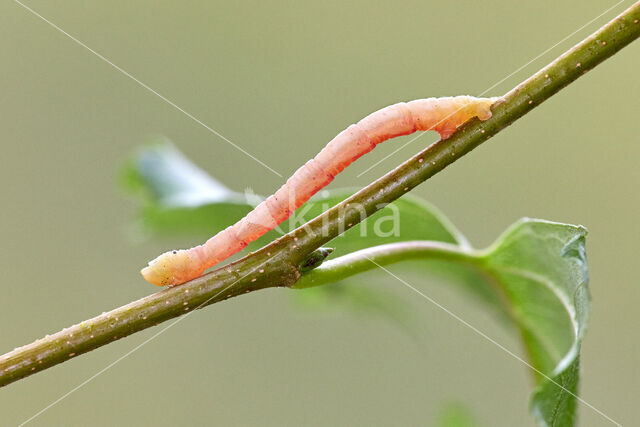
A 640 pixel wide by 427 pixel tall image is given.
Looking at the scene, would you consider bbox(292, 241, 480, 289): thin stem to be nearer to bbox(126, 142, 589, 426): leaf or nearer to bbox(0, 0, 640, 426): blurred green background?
bbox(126, 142, 589, 426): leaf

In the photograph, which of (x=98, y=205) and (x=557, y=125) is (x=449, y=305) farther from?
(x=98, y=205)

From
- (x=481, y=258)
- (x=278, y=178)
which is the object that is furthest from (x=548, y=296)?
(x=278, y=178)

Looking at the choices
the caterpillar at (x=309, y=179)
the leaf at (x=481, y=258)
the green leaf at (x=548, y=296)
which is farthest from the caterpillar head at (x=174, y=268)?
the green leaf at (x=548, y=296)

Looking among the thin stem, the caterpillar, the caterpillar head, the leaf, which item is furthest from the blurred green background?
the caterpillar head

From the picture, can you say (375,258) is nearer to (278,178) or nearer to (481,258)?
(481,258)

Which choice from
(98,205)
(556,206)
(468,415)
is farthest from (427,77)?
(468,415)

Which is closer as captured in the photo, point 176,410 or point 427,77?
point 176,410
